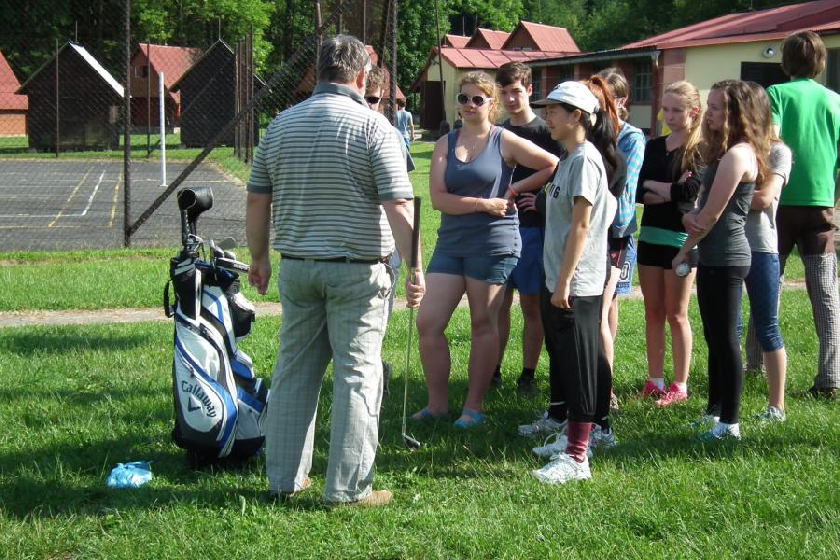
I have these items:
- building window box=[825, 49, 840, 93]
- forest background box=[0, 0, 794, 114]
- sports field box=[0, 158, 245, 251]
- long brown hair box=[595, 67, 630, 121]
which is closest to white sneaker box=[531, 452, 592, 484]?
long brown hair box=[595, 67, 630, 121]

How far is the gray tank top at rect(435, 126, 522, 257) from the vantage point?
17.8 feet

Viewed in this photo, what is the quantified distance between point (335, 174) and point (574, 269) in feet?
3.97

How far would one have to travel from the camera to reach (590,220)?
4.56 meters

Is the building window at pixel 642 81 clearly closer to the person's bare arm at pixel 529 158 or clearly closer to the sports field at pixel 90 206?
the sports field at pixel 90 206

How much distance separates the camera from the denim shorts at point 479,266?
5469 millimetres

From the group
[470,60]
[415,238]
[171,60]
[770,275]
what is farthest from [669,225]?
[470,60]

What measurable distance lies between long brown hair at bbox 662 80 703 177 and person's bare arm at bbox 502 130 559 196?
80 cm

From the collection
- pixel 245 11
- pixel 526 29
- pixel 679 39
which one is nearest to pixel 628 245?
pixel 679 39

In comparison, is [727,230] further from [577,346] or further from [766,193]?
[577,346]

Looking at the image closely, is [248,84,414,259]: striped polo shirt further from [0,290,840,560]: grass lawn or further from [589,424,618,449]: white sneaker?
[589,424,618,449]: white sneaker

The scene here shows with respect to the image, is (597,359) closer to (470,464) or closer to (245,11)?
(470,464)

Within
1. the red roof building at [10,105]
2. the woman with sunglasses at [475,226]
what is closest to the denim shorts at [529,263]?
the woman with sunglasses at [475,226]

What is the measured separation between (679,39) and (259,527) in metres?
32.5

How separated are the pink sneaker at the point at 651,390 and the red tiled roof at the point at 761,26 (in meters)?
19.3
